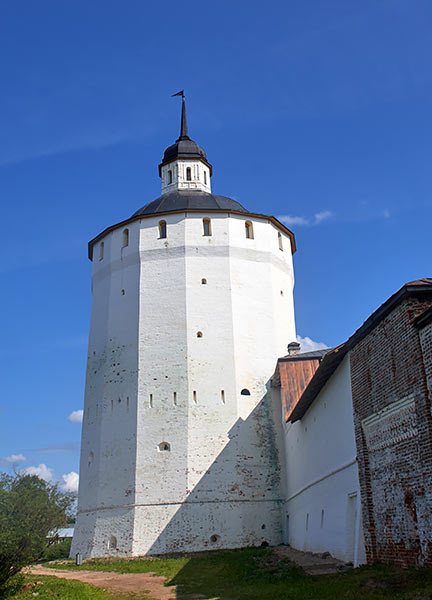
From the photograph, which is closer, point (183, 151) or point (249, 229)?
point (249, 229)

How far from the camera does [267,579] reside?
10.1 m

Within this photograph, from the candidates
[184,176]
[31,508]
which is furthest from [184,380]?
[31,508]

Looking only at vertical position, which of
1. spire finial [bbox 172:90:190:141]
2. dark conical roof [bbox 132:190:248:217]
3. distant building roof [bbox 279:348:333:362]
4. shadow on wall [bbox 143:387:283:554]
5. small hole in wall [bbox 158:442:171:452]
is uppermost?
spire finial [bbox 172:90:190:141]

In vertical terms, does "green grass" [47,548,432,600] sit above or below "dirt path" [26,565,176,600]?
above

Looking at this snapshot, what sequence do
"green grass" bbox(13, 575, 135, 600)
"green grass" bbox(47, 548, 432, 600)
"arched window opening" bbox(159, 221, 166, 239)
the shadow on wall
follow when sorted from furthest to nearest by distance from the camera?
1. "arched window opening" bbox(159, 221, 166, 239)
2. the shadow on wall
3. "green grass" bbox(13, 575, 135, 600)
4. "green grass" bbox(47, 548, 432, 600)

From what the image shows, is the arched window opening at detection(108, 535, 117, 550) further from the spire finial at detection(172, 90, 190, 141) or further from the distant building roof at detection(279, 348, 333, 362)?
the spire finial at detection(172, 90, 190, 141)

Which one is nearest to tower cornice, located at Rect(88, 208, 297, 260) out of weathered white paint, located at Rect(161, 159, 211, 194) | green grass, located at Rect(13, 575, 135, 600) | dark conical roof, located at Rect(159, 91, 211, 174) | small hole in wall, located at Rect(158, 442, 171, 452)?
weathered white paint, located at Rect(161, 159, 211, 194)

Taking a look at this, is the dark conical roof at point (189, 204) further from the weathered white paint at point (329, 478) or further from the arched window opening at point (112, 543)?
the arched window opening at point (112, 543)

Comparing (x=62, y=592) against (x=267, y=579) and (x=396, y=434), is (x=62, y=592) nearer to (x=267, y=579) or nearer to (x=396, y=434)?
(x=267, y=579)

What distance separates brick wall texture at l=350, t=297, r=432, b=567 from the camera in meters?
7.62

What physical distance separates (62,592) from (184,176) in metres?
18.9

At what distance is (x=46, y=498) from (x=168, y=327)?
107 feet

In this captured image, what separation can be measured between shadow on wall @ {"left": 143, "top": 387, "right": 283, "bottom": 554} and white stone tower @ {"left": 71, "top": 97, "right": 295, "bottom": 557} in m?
0.04

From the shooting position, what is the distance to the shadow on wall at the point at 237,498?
59.2 feet
